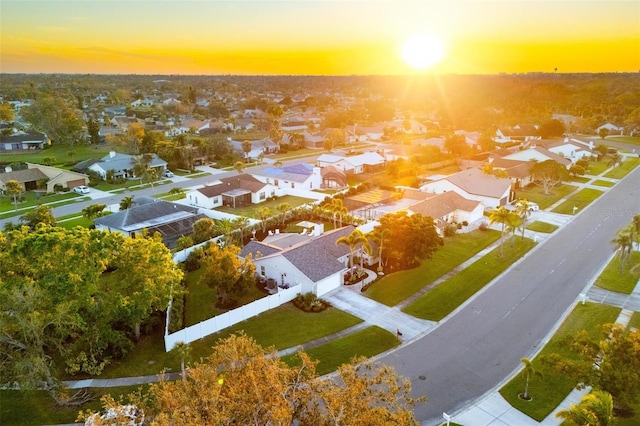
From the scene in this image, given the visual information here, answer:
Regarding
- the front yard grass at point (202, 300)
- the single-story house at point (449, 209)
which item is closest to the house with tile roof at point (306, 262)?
the front yard grass at point (202, 300)

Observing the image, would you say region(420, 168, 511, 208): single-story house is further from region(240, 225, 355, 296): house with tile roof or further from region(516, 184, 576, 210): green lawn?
region(240, 225, 355, 296): house with tile roof

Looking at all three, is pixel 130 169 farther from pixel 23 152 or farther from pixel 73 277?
pixel 73 277

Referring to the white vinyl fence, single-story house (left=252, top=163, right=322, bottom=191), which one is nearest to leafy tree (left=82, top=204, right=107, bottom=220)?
single-story house (left=252, top=163, right=322, bottom=191)

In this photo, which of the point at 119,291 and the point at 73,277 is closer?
the point at 73,277

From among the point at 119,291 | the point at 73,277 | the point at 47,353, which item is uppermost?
the point at 73,277

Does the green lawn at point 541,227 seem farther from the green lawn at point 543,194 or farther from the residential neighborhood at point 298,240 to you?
the green lawn at point 543,194

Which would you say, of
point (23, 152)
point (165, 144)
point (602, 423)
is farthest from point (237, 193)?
point (23, 152)
